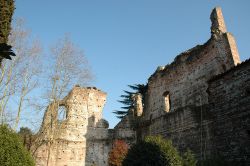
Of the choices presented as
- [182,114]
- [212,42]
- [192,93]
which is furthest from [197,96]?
[212,42]

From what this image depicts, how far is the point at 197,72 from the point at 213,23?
9.93ft

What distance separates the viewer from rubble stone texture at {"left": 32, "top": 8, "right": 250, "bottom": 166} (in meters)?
8.99

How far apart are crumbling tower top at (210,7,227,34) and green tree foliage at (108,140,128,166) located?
889 centimetres

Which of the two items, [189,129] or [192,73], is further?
[192,73]

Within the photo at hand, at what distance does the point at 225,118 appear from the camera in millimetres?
9227

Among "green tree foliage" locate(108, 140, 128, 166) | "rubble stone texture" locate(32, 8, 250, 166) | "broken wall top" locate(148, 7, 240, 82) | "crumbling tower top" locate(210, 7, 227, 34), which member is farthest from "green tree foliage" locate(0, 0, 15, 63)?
"green tree foliage" locate(108, 140, 128, 166)

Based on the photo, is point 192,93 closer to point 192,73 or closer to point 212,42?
point 192,73

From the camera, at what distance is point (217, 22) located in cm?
1413

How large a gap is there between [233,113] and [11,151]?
733 cm

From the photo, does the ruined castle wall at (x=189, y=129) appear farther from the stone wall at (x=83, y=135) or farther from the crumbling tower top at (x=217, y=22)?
the crumbling tower top at (x=217, y=22)

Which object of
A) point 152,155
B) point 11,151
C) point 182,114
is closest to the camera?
point 11,151

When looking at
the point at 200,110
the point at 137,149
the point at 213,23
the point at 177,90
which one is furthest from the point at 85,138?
the point at 213,23

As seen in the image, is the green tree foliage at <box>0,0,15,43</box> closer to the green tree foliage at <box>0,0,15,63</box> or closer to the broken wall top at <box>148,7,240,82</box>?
the green tree foliage at <box>0,0,15,63</box>

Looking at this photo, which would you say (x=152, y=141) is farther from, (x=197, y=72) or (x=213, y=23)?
(x=213, y=23)
